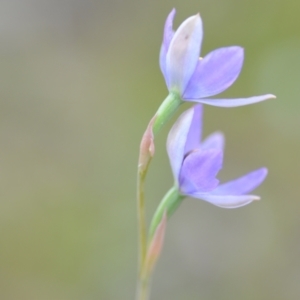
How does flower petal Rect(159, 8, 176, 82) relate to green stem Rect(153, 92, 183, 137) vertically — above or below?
above

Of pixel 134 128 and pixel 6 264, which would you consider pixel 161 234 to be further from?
pixel 134 128

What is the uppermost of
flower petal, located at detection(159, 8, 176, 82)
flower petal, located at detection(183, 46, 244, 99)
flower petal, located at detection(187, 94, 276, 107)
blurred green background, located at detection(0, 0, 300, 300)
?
flower petal, located at detection(159, 8, 176, 82)

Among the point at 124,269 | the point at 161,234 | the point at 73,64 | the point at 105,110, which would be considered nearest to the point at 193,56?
the point at 161,234

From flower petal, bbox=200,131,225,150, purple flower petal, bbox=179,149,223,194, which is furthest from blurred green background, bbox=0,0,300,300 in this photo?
purple flower petal, bbox=179,149,223,194

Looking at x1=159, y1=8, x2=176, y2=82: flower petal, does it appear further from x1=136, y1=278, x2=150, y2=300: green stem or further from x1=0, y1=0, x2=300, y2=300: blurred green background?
x1=0, y1=0, x2=300, y2=300: blurred green background

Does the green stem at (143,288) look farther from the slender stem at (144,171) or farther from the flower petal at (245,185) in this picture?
the flower petal at (245,185)

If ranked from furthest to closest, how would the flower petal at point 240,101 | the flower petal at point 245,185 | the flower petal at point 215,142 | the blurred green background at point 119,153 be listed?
the blurred green background at point 119,153, the flower petal at point 215,142, the flower petal at point 245,185, the flower petal at point 240,101

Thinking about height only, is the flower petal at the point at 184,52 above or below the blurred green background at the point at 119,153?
above

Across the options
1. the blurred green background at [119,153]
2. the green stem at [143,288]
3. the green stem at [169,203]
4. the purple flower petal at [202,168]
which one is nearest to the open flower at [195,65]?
the purple flower petal at [202,168]
